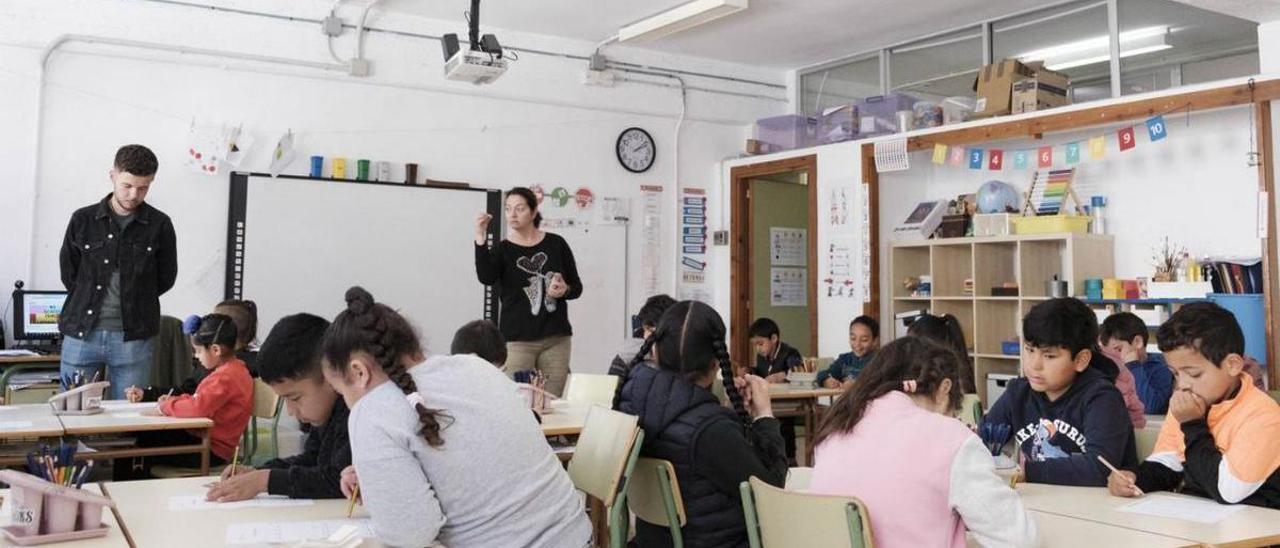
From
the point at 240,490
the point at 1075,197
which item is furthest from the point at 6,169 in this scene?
the point at 1075,197

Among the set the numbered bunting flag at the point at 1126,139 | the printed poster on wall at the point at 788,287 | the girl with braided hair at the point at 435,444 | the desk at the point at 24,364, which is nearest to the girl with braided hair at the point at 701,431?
the girl with braided hair at the point at 435,444

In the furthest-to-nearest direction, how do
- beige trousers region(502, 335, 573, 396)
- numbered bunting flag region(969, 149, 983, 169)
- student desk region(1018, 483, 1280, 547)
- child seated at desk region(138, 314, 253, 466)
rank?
numbered bunting flag region(969, 149, 983, 169)
beige trousers region(502, 335, 573, 396)
child seated at desk region(138, 314, 253, 466)
student desk region(1018, 483, 1280, 547)

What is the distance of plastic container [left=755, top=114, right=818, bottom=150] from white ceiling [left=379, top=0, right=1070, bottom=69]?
1.76 ft

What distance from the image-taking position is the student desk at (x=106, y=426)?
327 cm

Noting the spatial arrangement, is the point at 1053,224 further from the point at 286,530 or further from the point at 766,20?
the point at 286,530

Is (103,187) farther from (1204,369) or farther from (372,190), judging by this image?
(1204,369)

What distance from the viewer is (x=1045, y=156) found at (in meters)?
6.62

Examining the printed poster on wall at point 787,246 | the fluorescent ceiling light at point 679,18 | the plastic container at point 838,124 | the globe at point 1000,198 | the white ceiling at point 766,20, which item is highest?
the white ceiling at point 766,20

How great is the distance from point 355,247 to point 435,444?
16.5 feet

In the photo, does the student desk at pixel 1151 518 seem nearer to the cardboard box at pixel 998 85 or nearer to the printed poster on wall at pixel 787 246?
the cardboard box at pixel 998 85

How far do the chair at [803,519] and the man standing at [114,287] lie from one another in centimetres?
308

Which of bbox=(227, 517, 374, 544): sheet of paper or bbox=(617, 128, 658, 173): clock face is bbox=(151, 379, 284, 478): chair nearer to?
bbox=(227, 517, 374, 544): sheet of paper

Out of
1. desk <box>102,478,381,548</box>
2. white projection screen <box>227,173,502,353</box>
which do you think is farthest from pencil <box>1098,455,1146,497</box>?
white projection screen <box>227,173,502,353</box>

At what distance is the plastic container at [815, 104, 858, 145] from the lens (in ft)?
24.7
